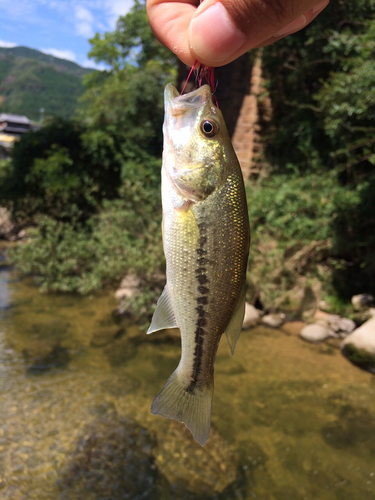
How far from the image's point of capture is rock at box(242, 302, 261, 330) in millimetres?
7656

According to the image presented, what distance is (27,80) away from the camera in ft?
427

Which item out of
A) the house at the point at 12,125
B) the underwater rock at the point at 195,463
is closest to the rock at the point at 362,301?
the underwater rock at the point at 195,463

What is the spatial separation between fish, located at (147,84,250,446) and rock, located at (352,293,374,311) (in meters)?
6.87

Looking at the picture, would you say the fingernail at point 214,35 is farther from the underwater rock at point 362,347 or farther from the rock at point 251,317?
the rock at point 251,317

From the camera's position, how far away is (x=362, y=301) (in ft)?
25.3

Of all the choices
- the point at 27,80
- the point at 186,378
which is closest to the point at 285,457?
the point at 186,378

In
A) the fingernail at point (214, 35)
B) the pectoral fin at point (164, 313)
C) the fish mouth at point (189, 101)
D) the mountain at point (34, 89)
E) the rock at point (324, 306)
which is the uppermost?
the mountain at point (34, 89)

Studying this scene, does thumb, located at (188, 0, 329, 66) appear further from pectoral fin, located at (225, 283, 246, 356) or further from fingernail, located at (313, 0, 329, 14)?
pectoral fin, located at (225, 283, 246, 356)

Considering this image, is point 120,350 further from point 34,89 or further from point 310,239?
point 34,89

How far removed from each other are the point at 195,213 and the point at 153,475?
3.91 meters

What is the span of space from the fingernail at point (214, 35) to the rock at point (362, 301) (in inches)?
284

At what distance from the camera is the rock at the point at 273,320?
7.83 meters

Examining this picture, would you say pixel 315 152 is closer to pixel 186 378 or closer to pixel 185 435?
pixel 185 435

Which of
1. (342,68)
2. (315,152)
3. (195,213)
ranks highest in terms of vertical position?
(342,68)
